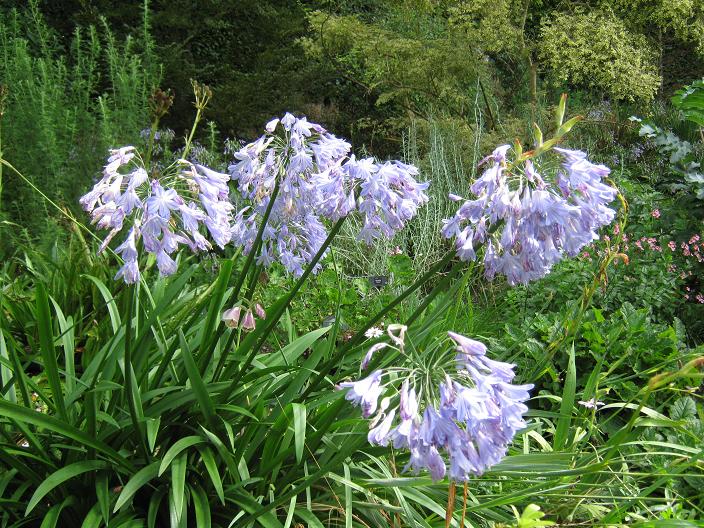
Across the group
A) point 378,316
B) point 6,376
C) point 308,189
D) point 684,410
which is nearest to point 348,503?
point 378,316

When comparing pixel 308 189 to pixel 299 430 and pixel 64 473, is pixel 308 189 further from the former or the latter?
pixel 64 473

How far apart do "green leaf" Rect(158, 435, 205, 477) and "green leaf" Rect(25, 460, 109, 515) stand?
0.24 m

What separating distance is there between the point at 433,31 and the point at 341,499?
873 cm

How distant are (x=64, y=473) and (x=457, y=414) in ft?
4.00

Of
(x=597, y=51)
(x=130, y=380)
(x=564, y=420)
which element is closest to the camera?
(x=130, y=380)

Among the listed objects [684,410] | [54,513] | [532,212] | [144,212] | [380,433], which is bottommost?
[684,410]

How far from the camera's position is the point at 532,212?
5.15ft

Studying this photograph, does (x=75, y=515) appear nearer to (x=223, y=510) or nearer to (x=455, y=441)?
(x=223, y=510)

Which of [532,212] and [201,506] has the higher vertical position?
[532,212]

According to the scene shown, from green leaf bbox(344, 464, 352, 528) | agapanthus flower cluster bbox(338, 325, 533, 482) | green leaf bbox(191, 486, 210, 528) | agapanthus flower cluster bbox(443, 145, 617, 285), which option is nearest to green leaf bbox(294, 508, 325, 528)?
green leaf bbox(344, 464, 352, 528)

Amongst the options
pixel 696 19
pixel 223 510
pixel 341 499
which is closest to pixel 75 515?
pixel 223 510

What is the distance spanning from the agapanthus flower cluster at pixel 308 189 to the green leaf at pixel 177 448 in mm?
580

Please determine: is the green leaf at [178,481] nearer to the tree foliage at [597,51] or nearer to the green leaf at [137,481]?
the green leaf at [137,481]

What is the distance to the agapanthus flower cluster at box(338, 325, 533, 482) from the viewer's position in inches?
50.4
